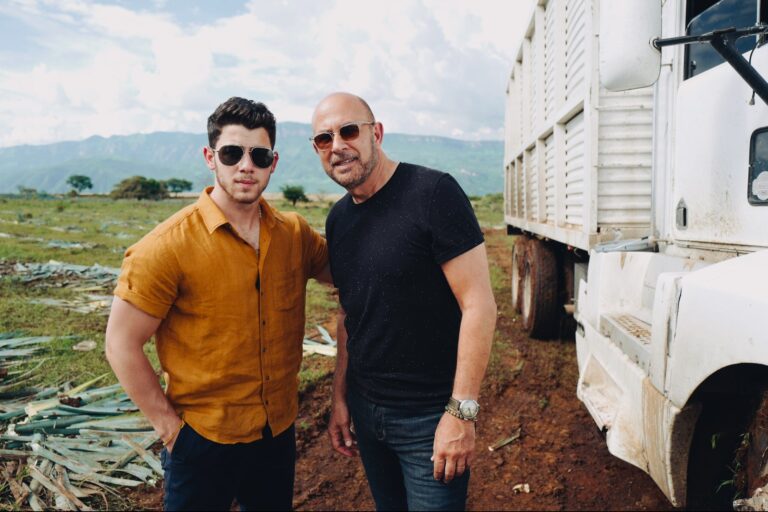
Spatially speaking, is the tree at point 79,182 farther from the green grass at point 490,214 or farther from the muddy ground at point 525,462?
the muddy ground at point 525,462

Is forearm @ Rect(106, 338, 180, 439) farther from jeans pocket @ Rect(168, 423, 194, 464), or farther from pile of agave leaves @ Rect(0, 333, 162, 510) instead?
pile of agave leaves @ Rect(0, 333, 162, 510)

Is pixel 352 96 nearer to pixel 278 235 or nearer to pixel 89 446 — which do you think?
pixel 278 235

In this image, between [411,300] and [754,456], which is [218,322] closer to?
[411,300]

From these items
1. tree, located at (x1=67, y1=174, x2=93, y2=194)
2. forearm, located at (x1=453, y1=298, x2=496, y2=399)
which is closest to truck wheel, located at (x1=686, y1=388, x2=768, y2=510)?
forearm, located at (x1=453, y1=298, x2=496, y2=399)

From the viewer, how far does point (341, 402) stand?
2.26 meters

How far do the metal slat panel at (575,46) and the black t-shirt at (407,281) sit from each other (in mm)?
2289

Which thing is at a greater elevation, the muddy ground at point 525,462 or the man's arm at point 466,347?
the man's arm at point 466,347

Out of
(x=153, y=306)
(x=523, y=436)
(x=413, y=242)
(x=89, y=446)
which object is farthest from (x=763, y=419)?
(x=89, y=446)

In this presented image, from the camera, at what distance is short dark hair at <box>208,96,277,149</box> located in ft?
6.48

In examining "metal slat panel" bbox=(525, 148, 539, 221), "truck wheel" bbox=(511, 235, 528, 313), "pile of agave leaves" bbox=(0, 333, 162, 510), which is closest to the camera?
"pile of agave leaves" bbox=(0, 333, 162, 510)

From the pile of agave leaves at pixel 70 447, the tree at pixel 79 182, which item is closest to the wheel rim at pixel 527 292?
the pile of agave leaves at pixel 70 447

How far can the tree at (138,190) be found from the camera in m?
64.7

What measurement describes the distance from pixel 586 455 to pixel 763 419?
6.96ft

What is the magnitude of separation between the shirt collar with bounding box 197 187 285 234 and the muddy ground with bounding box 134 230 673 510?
1.90 m
